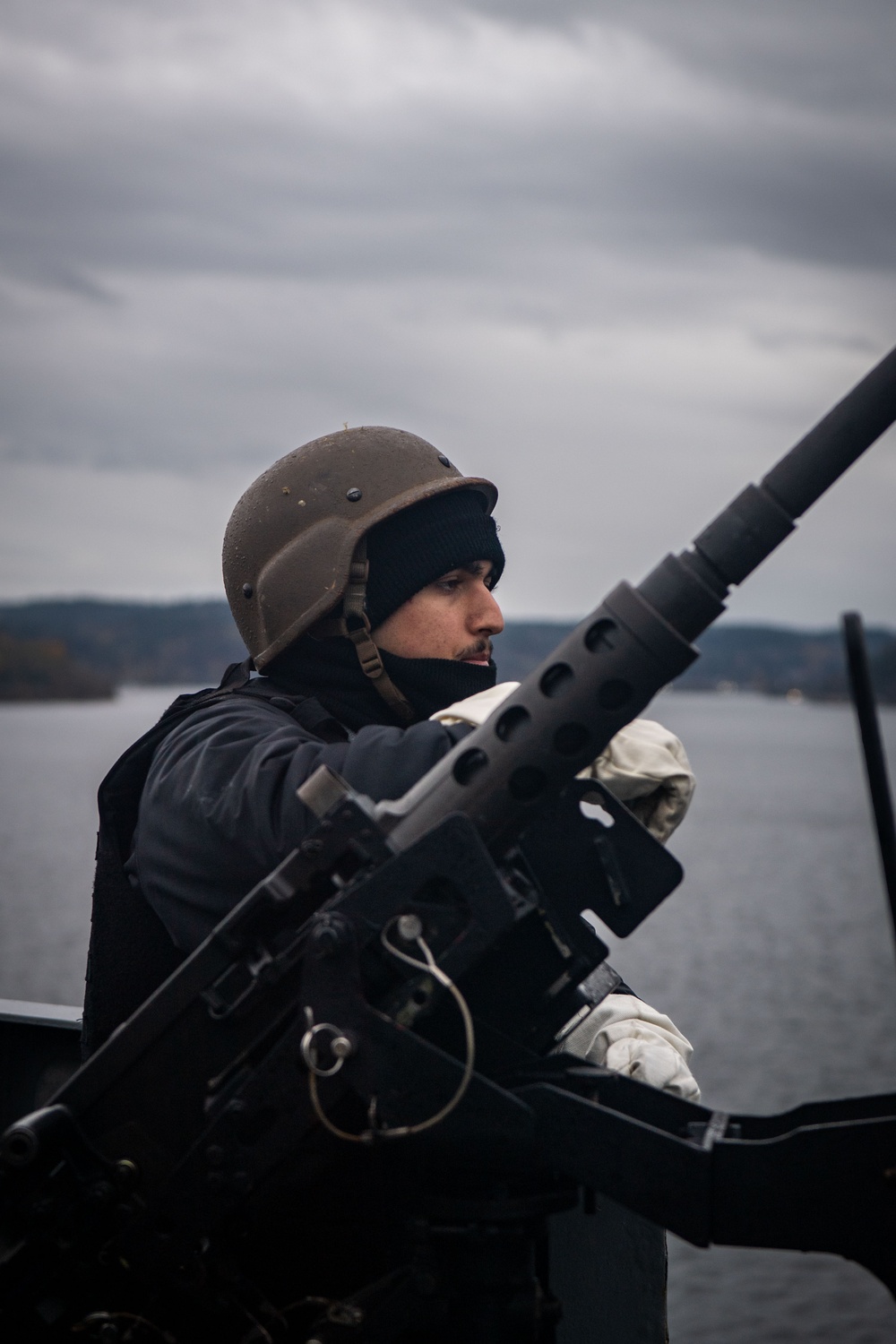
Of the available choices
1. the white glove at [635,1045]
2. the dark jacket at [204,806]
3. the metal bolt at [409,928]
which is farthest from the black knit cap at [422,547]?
the metal bolt at [409,928]

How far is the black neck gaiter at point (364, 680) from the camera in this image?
371 centimetres

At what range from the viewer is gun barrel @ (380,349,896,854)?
245 centimetres

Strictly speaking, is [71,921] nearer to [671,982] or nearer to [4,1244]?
[671,982]

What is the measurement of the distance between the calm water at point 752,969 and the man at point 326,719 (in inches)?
507

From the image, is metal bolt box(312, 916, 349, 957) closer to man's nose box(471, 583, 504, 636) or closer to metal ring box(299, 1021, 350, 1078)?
metal ring box(299, 1021, 350, 1078)

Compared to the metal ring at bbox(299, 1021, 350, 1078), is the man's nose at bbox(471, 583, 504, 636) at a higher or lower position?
higher

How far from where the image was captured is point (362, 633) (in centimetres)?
373

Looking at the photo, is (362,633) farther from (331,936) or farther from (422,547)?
(331,936)

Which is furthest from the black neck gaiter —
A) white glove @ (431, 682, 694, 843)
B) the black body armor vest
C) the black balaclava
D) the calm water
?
the calm water

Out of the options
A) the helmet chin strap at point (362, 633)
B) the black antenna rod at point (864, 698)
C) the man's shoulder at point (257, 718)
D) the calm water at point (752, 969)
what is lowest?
the calm water at point (752, 969)

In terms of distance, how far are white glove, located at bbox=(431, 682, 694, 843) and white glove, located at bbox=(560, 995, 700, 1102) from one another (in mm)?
449

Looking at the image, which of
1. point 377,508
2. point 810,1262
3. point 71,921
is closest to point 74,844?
point 71,921

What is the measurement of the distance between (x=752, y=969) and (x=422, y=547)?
2829cm

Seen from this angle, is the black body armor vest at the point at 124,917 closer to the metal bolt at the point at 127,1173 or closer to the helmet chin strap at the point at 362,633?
the helmet chin strap at the point at 362,633
